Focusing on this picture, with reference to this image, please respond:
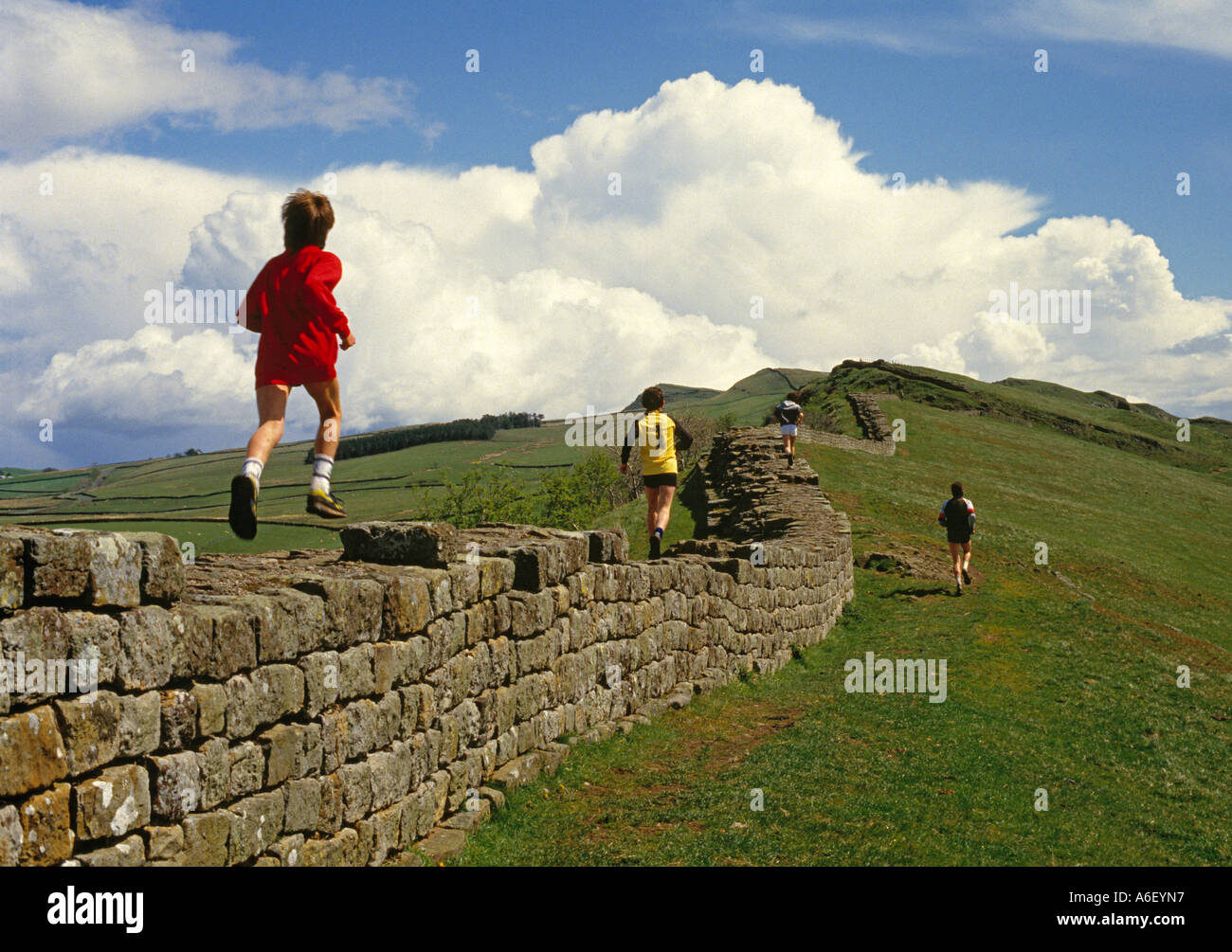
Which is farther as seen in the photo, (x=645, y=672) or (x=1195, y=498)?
(x=1195, y=498)

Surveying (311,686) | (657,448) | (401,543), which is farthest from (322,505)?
(657,448)

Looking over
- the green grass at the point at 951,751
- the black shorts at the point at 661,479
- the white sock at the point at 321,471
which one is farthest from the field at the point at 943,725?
the black shorts at the point at 661,479

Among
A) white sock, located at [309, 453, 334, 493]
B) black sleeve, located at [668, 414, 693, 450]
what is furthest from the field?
black sleeve, located at [668, 414, 693, 450]

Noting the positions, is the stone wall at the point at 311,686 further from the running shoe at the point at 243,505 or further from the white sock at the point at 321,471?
the white sock at the point at 321,471

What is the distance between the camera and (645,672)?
13.9 metres

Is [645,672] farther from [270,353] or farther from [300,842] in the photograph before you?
[270,353]

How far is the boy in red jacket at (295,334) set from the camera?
5953 millimetres

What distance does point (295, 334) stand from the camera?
6059 mm

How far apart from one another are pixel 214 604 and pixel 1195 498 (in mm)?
63948

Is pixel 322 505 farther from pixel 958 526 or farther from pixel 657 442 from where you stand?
pixel 958 526

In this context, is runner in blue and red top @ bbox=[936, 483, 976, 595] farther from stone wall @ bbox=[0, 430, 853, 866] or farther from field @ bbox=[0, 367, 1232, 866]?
stone wall @ bbox=[0, 430, 853, 866]

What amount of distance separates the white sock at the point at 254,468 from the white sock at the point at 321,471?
1.00ft

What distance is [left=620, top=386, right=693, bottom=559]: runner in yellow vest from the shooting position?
14734mm
